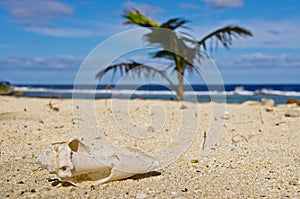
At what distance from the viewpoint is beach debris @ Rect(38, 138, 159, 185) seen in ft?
8.17

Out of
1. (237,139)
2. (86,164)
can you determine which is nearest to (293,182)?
(86,164)

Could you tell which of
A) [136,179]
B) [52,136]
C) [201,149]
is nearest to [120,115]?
[52,136]

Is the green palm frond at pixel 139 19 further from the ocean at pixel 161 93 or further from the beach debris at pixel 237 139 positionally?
the beach debris at pixel 237 139

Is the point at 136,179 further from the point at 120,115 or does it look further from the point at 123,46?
the point at 120,115

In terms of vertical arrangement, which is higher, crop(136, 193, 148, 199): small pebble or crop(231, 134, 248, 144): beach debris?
crop(231, 134, 248, 144): beach debris

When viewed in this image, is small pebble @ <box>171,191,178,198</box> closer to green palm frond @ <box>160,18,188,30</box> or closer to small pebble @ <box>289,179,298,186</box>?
small pebble @ <box>289,179,298,186</box>

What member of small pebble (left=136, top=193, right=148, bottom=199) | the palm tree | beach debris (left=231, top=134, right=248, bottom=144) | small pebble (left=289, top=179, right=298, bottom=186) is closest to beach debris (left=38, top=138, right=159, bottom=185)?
small pebble (left=136, top=193, right=148, bottom=199)

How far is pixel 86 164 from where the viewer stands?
8.33ft

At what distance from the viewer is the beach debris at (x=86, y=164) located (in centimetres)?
249

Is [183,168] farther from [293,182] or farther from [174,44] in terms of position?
[174,44]

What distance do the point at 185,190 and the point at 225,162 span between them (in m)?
0.87

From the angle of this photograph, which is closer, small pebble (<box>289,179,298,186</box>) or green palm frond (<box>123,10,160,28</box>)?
small pebble (<box>289,179,298,186</box>)

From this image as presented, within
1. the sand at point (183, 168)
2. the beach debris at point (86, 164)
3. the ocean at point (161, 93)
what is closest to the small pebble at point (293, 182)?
the sand at point (183, 168)

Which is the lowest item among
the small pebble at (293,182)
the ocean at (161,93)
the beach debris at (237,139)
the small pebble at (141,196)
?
the small pebble at (141,196)
